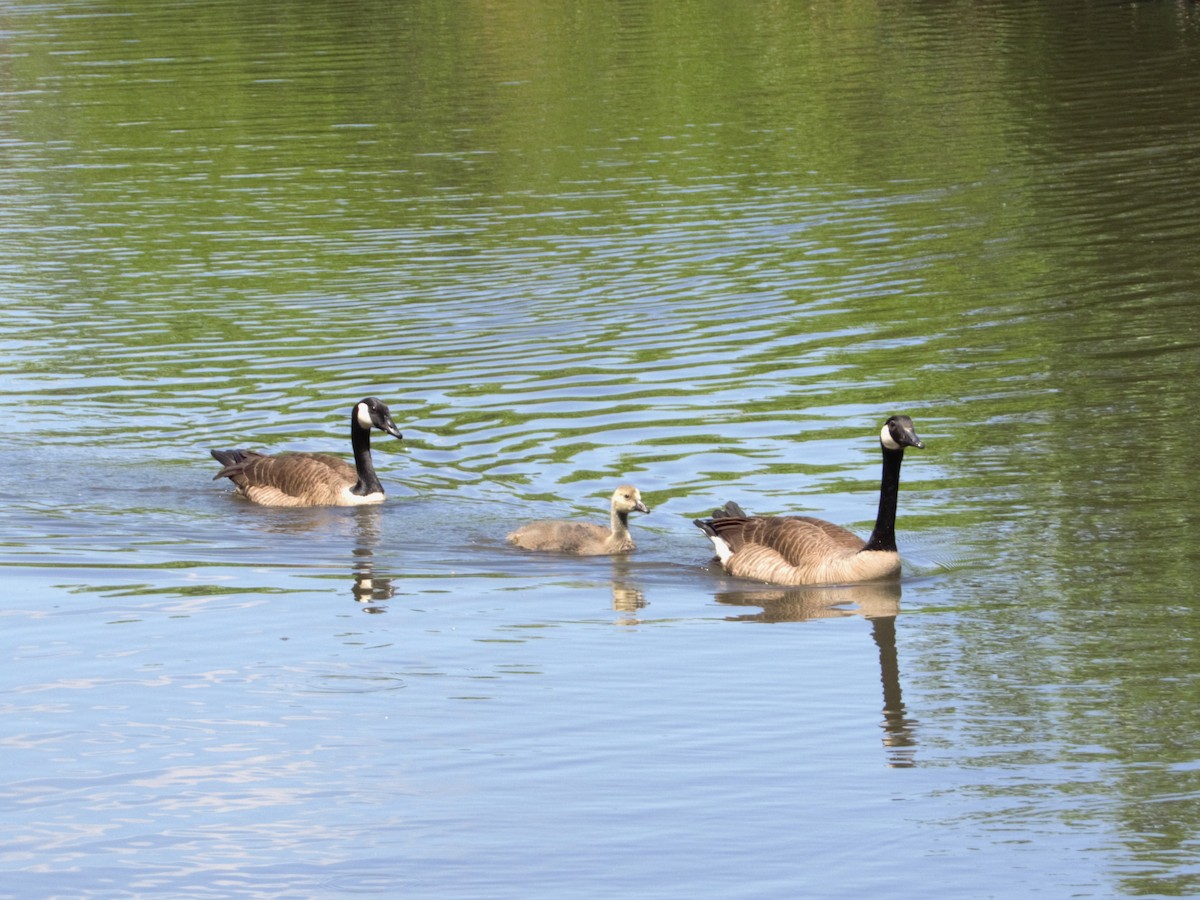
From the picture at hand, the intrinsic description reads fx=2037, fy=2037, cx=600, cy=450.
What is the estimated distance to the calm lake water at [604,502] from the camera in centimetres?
1015

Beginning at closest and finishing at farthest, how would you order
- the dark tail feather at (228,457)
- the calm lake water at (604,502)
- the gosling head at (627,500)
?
the calm lake water at (604,502) → the gosling head at (627,500) → the dark tail feather at (228,457)

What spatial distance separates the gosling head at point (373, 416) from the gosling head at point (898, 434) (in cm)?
474

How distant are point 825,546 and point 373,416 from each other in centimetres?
488

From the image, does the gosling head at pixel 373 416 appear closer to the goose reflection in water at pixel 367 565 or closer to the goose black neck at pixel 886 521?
the goose reflection in water at pixel 367 565

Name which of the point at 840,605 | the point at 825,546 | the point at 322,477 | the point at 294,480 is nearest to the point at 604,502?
the point at 322,477

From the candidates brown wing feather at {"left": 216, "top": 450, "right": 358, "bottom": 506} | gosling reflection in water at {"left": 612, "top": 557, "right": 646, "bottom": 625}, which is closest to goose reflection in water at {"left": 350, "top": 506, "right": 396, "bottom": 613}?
brown wing feather at {"left": 216, "top": 450, "right": 358, "bottom": 506}

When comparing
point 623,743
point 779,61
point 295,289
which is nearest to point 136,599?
point 623,743

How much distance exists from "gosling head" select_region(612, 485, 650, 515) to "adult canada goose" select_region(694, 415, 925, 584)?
32.5 inches

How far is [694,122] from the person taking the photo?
4250cm

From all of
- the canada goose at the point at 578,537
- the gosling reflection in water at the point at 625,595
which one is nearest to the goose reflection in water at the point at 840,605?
the gosling reflection in water at the point at 625,595

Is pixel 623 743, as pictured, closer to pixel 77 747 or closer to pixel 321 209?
pixel 77 747

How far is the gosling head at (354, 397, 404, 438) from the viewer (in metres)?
18.0

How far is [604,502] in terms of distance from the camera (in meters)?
17.6

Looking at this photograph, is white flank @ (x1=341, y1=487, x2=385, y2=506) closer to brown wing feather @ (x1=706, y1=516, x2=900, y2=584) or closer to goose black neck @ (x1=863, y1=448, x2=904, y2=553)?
brown wing feather @ (x1=706, y1=516, x2=900, y2=584)
